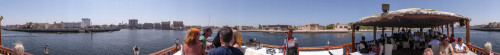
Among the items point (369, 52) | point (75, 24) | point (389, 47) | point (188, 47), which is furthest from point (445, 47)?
point (75, 24)

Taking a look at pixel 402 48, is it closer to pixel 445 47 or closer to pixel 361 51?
pixel 361 51

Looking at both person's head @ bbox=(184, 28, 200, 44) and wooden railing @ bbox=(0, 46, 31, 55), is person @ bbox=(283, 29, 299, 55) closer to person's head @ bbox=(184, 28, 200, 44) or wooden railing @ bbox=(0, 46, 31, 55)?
person's head @ bbox=(184, 28, 200, 44)

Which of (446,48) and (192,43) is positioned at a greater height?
(192,43)

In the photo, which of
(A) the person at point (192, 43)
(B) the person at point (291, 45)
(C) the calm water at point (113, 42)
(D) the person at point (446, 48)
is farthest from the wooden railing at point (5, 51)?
(C) the calm water at point (113, 42)

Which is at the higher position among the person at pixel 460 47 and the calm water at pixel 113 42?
the person at pixel 460 47

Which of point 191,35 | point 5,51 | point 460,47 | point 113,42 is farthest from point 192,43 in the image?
point 113,42

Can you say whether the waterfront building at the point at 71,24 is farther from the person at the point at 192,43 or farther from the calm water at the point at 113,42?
the person at the point at 192,43

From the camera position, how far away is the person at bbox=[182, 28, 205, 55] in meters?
2.69

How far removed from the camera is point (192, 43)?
8.96 feet

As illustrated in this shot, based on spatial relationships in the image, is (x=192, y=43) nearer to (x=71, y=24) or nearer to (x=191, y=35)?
(x=191, y=35)

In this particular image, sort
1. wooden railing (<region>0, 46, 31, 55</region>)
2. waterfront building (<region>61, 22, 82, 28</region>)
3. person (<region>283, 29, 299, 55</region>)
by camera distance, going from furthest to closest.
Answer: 1. waterfront building (<region>61, 22, 82, 28</region>)
2. wooden railing (<region>0, 46, 31, 55</region>)
3. person (<region>283, 29, 299, 55</region>)

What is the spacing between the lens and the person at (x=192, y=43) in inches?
106

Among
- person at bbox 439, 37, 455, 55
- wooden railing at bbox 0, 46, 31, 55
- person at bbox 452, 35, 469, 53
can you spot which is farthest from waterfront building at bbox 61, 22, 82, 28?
person at bbox 452, 35, 469, 53

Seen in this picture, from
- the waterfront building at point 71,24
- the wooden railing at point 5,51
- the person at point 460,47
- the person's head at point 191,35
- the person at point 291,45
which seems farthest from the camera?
the waterfront building at point 71,24
